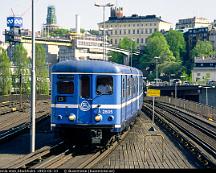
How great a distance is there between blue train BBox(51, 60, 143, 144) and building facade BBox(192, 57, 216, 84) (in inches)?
4289

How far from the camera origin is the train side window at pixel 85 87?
2012 centimetres

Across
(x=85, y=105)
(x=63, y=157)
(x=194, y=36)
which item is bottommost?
(x=63, y=157)

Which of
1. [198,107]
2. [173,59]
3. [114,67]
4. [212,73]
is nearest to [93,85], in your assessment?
[114,67]

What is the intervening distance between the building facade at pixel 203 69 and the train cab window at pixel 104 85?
109 m

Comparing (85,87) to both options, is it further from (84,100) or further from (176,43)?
(176,43)

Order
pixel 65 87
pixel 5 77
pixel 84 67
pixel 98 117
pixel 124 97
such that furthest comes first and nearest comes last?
1. pixel 5 77
2. pixel 124 97
3. pixel 65 87
4. pixel 84 67
5. pixel 98 117

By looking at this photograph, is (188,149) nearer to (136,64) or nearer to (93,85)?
(93,85)

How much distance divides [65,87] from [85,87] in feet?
2.50

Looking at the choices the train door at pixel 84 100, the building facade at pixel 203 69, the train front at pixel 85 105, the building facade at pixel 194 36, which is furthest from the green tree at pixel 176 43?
the train door at pixel 84 100

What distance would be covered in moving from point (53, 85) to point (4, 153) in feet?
9.82

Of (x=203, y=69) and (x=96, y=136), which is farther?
(x=203, y=69)

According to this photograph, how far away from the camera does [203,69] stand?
131 metres

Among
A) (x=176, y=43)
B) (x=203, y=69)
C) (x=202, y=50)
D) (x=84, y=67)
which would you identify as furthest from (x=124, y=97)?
(x=176, y=43)

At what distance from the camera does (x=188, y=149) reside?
2208 centimetres
